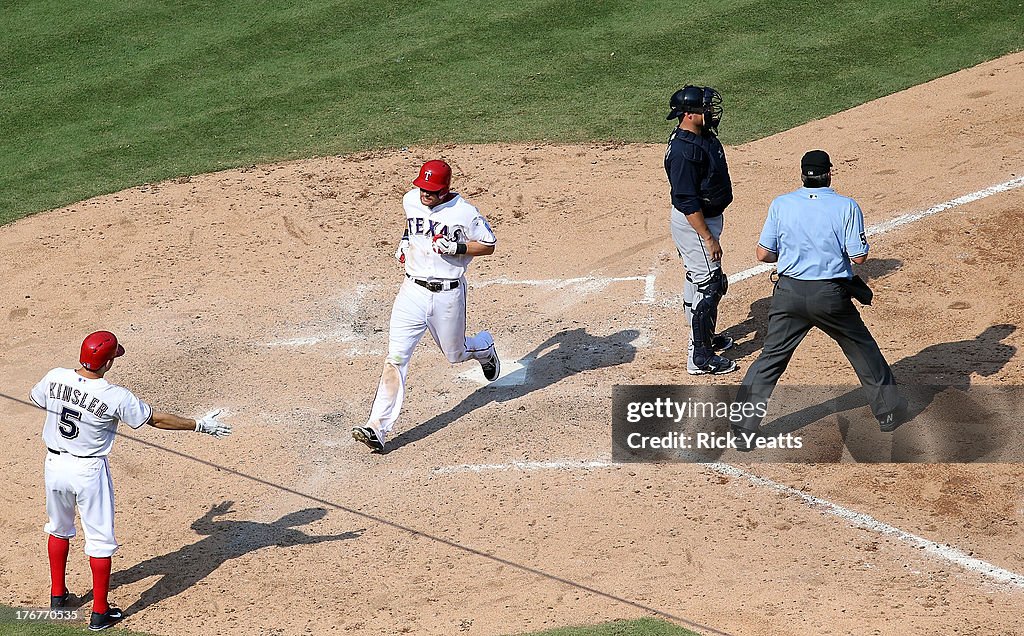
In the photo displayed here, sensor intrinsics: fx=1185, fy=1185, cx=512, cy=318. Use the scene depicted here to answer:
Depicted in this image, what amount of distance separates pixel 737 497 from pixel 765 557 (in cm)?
66

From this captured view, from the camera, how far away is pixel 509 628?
6422 millimetres

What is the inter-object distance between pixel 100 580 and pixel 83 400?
40.2 inches

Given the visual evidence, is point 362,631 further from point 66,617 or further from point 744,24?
point 744,24

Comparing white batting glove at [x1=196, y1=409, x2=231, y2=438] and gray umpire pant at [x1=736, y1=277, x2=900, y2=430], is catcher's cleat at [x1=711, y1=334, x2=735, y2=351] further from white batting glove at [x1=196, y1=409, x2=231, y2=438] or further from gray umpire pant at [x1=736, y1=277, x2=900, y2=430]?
white batting glove at [x1=196, y1=409, x2=231, y2=438]

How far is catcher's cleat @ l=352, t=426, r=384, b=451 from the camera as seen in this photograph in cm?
808

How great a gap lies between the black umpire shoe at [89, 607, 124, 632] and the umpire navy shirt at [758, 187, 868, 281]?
4555 mm

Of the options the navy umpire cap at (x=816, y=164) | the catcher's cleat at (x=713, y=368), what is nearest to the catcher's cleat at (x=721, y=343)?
the catcher's cleat at (x=713, y=368)

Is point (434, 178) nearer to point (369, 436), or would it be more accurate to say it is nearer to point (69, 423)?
point (369, 436)

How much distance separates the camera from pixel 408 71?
1462 centimetres

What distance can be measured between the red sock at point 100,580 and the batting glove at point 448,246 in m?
2.87

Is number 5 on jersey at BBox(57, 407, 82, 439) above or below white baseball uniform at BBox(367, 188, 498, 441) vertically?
below

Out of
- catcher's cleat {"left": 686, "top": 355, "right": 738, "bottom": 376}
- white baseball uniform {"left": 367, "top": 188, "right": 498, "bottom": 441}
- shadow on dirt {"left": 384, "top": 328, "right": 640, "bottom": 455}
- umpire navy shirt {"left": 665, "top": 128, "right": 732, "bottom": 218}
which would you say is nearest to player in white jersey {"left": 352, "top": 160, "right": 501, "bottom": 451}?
white baseball uniform {"left": 367, "top": 188, "right": 498, "bottom": 441}

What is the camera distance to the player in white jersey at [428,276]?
26.2 ft

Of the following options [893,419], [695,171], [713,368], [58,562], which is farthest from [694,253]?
[58,562]
